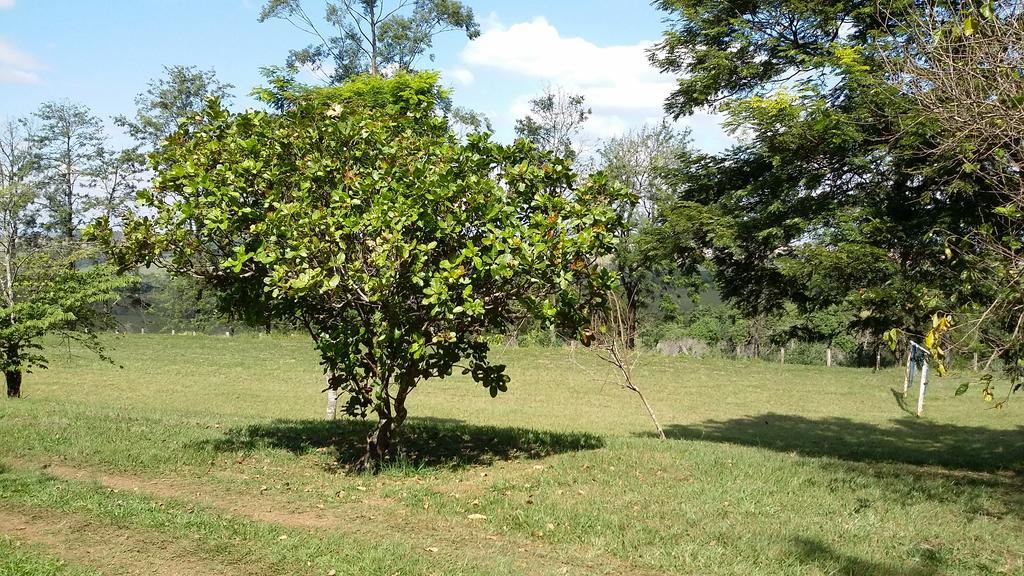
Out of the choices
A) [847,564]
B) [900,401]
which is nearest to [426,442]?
[847,564]

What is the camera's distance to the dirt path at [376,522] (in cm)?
599

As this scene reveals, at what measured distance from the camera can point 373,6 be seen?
85.0 ft

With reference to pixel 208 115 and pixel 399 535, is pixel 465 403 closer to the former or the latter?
pixel 208 115

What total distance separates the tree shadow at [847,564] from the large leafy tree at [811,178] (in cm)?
349

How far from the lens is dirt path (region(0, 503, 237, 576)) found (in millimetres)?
5566

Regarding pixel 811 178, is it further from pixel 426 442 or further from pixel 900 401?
pixel 900 401

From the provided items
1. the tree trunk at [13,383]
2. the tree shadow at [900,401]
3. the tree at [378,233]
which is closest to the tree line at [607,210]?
the tree at [378,233]

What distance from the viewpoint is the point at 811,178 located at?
11.6 m

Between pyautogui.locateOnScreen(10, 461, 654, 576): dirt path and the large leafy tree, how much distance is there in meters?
5.11

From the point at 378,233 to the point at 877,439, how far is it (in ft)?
45.0

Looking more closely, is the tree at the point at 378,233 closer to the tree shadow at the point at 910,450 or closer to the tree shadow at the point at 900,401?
the tree shadow at the point at 910,450

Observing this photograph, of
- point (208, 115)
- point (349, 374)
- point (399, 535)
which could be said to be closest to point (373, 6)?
point (208, 115)

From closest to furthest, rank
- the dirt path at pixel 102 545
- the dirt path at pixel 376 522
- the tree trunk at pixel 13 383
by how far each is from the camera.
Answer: the dirt path at pixel 102 545
the dirt path at pixel 376 522
the tree trunk at pixel 13 383

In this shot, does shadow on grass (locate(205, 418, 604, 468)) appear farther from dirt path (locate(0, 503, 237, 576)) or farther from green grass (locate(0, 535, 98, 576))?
green grass (locate(0, 535, 98, 576))
